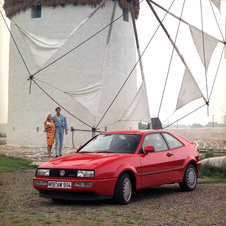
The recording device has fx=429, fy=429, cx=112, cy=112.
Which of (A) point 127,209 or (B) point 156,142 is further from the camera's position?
(B) point 156,142

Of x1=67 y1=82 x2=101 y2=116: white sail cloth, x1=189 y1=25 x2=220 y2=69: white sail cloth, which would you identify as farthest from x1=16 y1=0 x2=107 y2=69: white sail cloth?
x1=189 y1=25 x2=220 y2=69: white sail cloth

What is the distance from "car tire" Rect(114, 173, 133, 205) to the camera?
6.94 meters

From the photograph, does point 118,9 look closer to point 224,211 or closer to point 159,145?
point 159,145

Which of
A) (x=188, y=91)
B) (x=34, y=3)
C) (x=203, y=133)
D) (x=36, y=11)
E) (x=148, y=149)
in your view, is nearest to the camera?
(x=148, y=149)

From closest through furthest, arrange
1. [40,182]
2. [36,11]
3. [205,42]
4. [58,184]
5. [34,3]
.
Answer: [58,184] → [40,182] → [205,42] → [34,3] → [36,11]

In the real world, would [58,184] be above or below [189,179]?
above

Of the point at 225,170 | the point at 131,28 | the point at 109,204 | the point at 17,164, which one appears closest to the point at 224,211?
the point at 109,204

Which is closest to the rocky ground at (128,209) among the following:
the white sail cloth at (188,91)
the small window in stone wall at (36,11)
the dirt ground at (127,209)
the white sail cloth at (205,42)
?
the dirt ground at (127,209)

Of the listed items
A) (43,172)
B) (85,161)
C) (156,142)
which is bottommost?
(43,172)

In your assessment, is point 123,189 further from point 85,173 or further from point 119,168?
point 85,173

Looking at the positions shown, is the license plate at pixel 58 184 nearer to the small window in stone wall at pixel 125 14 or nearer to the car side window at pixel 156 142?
the car side window at pixel 156 142

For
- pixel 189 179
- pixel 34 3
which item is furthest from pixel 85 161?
pixel 34 3

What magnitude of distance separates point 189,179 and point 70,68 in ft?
41.2

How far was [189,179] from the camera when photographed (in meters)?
8.83
